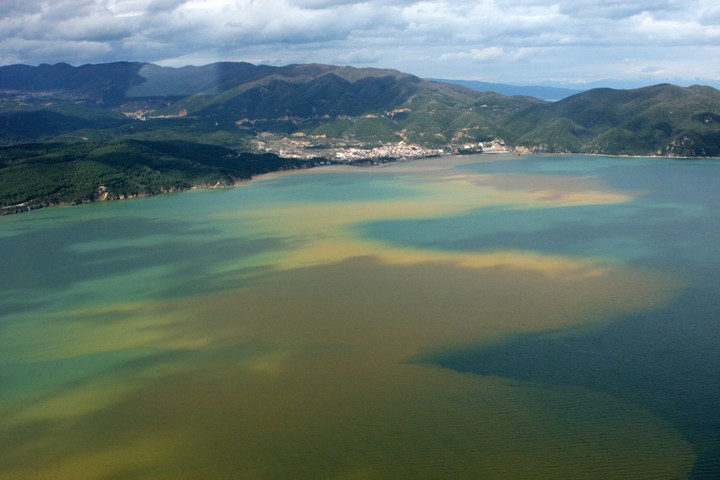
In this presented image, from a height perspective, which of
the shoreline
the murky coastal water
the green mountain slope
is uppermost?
the green mountain slope

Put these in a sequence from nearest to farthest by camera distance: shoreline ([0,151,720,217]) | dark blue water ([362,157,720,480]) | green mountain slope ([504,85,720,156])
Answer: dark blue water ([362,157,720,480])
shoreline ([0,151,720,217])
green mountain slope ([504,85,720,156])

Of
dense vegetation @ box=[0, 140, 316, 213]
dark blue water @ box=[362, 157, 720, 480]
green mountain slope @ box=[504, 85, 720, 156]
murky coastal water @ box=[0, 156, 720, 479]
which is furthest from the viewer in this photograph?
green mountain slope @ box=[504, 85, 720, 156]

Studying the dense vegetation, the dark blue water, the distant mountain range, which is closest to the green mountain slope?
the distant mountain range

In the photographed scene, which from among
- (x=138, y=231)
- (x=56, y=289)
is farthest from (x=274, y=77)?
(x=56, y=289)

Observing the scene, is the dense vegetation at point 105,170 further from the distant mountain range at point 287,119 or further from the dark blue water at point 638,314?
the dark blue water at point 638,314

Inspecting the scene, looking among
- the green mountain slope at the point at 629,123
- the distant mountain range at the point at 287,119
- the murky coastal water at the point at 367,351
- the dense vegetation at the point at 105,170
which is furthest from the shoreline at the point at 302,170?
the murky coastal water at the point at 367,351

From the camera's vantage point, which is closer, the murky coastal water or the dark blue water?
the murky coastal water

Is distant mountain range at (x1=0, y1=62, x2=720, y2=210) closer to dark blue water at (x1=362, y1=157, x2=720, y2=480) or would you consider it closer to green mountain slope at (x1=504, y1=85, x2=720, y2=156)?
green mountain slope at (x1=504, y1=85, x2=720, y2=156)

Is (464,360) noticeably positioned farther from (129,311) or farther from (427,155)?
(427,155)
